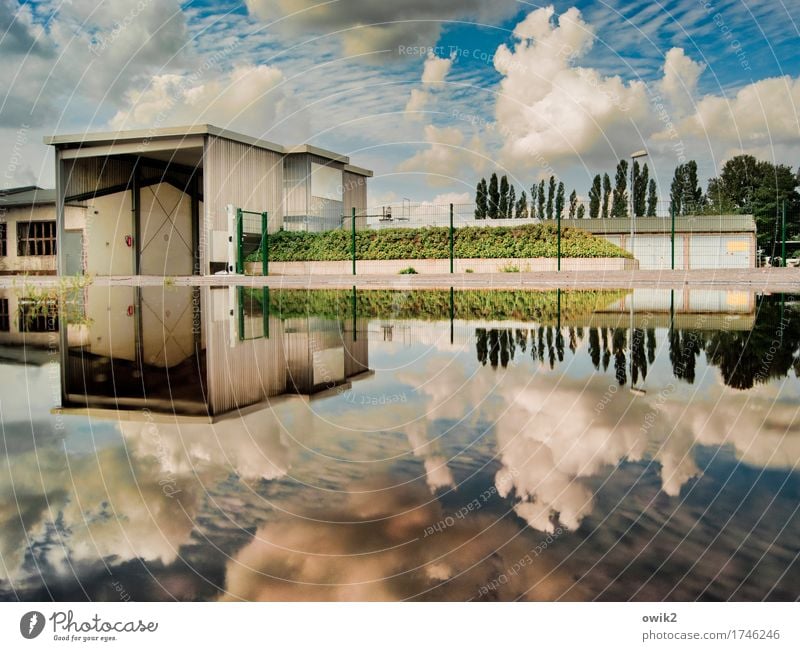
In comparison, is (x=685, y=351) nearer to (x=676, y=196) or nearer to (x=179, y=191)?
(x=179, y=191)

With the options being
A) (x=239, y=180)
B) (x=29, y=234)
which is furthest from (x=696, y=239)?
(x=29, y=234)

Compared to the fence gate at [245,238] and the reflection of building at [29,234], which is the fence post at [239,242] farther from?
the reflection of building at [29,234]

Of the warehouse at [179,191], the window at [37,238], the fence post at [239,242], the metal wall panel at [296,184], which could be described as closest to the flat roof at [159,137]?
the warehouse at [179,191]

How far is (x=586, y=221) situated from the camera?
38.1 m

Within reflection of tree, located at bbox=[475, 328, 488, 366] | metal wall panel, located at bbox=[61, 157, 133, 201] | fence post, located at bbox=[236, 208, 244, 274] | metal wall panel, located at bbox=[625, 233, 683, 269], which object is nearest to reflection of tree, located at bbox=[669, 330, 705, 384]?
reflection of tree, located at bbox=[475, 328, 488, 366]

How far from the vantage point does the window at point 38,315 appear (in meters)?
10.6

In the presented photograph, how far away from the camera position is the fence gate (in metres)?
26.9

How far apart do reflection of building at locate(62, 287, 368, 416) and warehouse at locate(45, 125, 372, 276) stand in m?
17.9

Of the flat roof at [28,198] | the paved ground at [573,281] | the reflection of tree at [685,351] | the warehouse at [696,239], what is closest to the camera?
the reflection of tree at [685,351]

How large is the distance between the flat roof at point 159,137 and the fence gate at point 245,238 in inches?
121

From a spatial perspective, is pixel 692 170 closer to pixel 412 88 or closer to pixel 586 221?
pixel 586 221

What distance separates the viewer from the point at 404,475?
10.3ft

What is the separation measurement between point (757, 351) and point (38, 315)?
40.4ft

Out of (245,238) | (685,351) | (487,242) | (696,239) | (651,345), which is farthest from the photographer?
(696,239)
